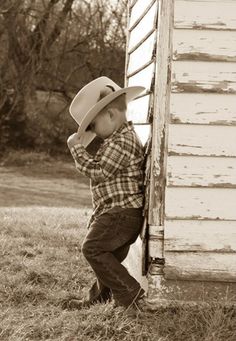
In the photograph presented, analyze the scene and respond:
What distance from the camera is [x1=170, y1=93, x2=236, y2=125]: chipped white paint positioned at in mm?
3965

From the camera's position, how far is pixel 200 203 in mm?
4004

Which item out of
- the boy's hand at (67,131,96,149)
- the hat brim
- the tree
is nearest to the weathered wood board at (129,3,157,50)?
the hat brim

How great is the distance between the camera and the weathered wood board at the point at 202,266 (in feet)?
13.3

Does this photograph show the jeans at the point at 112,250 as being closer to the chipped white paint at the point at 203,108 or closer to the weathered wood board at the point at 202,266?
the weathered wood board at the point at 202,266

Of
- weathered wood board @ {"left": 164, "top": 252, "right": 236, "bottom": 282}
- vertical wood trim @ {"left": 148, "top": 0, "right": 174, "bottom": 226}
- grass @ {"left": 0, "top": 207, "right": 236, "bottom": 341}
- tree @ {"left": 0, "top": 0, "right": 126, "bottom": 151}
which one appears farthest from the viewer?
tree @ {"left": 0, "top": 0, "right": 126, "bottom": 151}

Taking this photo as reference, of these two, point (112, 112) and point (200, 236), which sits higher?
point (112, 112)

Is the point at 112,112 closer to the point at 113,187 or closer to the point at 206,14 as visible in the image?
the point at 113,187

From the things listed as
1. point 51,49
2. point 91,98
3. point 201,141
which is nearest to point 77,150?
point 91,98

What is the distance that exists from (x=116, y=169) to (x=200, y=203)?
562 mm

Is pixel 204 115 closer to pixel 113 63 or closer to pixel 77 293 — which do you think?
pixel 77 293

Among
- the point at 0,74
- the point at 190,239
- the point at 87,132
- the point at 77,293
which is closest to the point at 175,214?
the point at 190,239

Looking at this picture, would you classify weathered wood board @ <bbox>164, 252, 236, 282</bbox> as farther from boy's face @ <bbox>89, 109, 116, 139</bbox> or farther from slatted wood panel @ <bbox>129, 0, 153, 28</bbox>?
slatted wood panel @ <bbox>129, 0, 153, 28</bbox>

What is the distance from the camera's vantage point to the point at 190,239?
403 cm

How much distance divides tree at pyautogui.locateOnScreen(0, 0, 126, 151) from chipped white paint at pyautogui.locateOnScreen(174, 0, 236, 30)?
1771 cm
